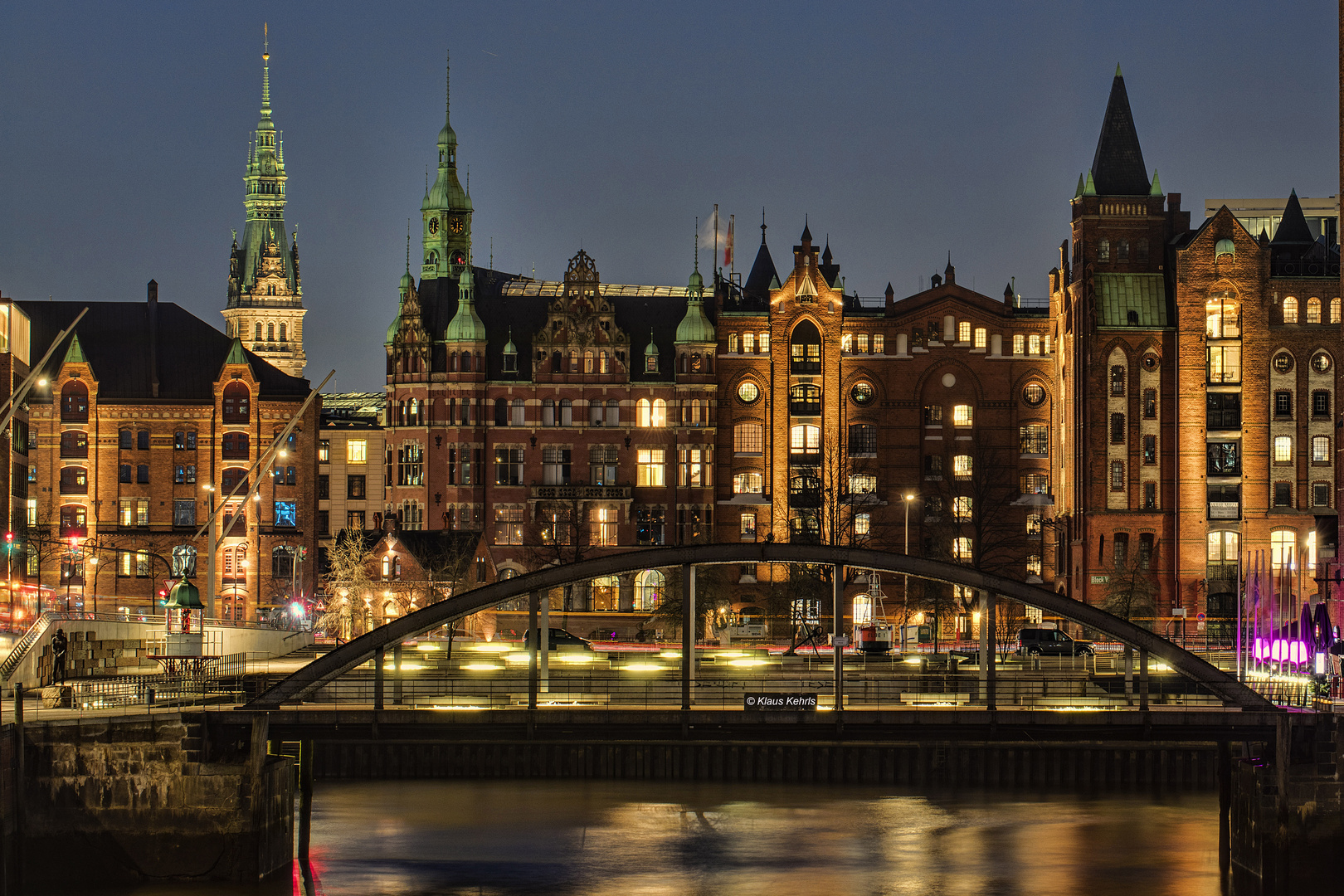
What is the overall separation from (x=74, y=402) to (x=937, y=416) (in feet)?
200

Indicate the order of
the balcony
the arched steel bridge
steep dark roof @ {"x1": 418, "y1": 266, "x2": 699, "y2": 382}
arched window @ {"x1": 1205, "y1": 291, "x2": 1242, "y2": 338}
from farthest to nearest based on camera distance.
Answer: steep dark roof @ {"x1": 418, "y1": 266, "x2": 699, "y2": 382}
the balcony
arched window @ {"x1": 1205, "y1": 291, "x2": 1242, "y2": 338}
the arched steel bridge

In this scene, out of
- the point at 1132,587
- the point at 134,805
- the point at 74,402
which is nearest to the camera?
the point at 134,805

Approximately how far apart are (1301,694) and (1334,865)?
32.0ft

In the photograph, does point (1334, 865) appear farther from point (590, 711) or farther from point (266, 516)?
point (266, 516)

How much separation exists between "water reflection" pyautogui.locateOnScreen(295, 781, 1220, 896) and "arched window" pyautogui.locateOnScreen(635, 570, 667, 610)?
50.1 metres

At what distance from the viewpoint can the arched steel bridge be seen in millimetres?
64688

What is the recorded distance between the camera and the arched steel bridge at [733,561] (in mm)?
64688

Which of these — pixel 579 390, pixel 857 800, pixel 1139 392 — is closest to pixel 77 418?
pixel 579 390

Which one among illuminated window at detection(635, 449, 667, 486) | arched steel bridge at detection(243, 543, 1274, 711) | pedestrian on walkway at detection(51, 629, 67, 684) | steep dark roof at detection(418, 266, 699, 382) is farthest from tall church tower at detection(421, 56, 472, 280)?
arched steel bridge at detection(243, 543, 1274, 711)

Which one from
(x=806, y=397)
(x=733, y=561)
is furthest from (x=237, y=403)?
(x=733, y=561)

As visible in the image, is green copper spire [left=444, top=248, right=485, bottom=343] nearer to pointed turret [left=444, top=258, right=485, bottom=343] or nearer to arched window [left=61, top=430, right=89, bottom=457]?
pointed turret [left=444, top=258, right=485, bottom=343]

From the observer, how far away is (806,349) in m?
145

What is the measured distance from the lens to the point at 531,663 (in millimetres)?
66188

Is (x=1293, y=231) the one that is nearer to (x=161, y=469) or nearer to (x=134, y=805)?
(x=161, y=469)
